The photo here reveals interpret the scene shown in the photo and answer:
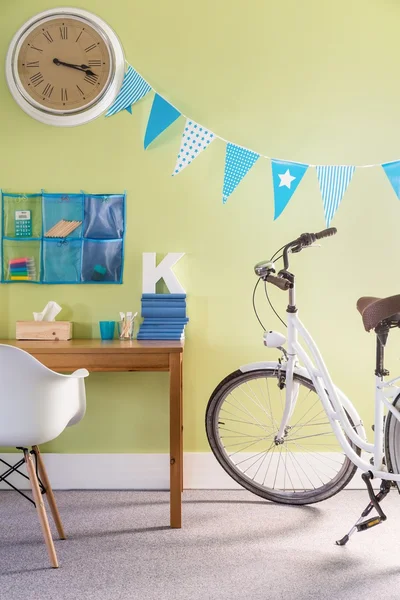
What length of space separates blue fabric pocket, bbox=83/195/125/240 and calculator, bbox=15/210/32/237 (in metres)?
0.27

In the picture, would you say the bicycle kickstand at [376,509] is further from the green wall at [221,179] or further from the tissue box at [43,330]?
the tissue box at [43,330]

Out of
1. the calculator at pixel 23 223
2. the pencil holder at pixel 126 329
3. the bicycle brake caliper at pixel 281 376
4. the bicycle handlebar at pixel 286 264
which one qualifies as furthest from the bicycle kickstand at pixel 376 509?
the calculator at pixel 23 223

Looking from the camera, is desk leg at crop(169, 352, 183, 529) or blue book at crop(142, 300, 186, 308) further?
blue book at crop(142, 300, 186, 308)

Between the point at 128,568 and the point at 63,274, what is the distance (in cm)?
147

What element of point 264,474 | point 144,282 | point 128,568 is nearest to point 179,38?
point 144,282

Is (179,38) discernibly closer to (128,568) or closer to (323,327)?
(323,327)

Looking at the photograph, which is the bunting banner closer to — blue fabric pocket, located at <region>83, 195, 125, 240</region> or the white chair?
blue fabric pocket, located at <region>83, 195, 125, 240</region>

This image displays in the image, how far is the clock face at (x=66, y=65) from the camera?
119 inches

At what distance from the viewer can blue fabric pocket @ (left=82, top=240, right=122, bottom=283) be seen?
10.1 feet

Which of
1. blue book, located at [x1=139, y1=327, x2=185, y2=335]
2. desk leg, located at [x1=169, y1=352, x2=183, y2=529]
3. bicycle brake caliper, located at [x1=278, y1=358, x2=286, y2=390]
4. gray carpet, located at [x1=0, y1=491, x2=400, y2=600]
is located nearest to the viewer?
gray carpet, located at [x1=0, y1=491, x2=400, y2=600]

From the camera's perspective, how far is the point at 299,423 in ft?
10.1

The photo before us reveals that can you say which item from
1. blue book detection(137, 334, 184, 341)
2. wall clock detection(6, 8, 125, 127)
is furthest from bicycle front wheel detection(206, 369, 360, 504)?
wall clock detection(6, 8, 125, 127)

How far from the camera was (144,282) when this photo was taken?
303 centimetres

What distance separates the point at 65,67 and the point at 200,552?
7.48 feet
